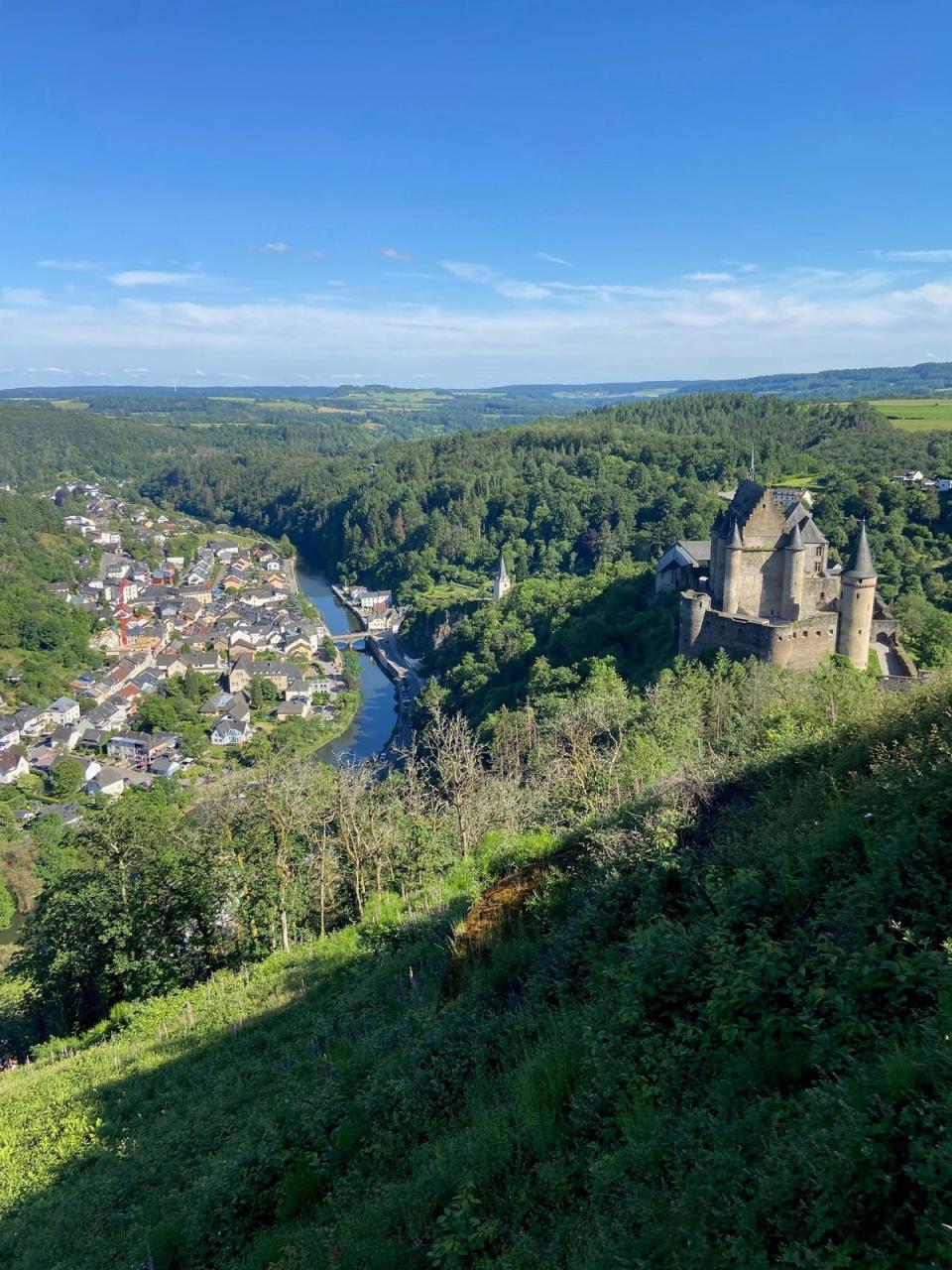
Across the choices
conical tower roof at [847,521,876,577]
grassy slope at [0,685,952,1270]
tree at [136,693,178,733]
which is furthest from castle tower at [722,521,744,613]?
tree at [136,693,178,733]

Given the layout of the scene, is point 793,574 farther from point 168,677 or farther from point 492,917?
point 168,677

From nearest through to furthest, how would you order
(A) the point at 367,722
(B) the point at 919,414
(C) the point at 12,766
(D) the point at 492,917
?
(D) the point at 492,917 < (C) the point at 12,766 < (A) the point at 367,722 < (B) the point at 919,414

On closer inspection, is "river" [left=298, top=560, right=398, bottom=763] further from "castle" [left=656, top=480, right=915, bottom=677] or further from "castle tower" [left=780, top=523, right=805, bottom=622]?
"castle tower" [left=780, top=523, right=805, bottom=622]

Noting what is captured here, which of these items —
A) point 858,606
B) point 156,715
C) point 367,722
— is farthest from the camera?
point 367,722

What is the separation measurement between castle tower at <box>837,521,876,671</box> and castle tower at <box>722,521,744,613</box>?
3178 millimetres

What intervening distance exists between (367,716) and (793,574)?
30.2m

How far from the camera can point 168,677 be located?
5594 cm

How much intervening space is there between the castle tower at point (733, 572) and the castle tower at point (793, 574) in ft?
5.11

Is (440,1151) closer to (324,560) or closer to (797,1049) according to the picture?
(797,1049)

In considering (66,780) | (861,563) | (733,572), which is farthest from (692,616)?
(66,780)

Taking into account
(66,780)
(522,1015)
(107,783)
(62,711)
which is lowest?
(107,783)

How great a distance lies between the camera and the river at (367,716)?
4409 centimetres

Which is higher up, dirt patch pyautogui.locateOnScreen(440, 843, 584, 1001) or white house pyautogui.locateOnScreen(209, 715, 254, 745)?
dirt patch pyautogui.locateOnScreen(440, 843, 584, 1001)

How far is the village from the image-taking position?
42688mm
